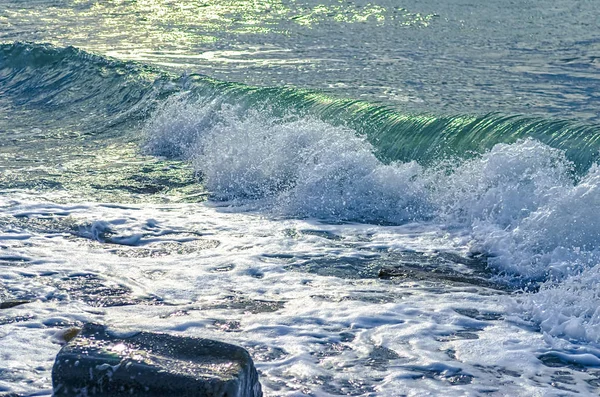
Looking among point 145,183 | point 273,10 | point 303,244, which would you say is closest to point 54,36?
point 273,10

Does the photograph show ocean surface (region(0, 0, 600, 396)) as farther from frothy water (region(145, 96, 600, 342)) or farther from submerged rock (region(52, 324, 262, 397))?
submerged rock (region(52, 324, 262, 397))

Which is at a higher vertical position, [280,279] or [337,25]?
[337,25]

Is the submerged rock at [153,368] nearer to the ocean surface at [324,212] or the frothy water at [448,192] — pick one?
the ocean surface at [324,212]

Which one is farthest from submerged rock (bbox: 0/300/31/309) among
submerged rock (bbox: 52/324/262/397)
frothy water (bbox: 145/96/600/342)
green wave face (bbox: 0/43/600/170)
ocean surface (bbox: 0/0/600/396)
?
green wave face (bbox: 0/43/600/170)

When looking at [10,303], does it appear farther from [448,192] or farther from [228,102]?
[228,102]

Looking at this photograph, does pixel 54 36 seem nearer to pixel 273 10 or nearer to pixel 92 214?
pixel 273 10

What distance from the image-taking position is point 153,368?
12.5ft

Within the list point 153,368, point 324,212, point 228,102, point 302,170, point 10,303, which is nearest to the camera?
point 153,368

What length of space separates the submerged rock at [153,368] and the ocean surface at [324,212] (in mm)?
499

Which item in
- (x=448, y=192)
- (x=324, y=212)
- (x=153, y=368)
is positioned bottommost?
(x=324, y=212)

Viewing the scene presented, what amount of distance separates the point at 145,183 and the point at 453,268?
13.9 feet

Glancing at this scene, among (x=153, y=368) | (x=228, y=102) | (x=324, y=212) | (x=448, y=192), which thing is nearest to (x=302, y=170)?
(x=324, y=212)

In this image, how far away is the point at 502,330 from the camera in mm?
5465

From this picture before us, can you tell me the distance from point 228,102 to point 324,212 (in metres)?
5.10
